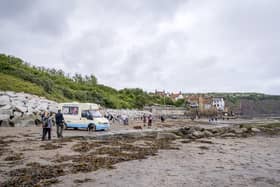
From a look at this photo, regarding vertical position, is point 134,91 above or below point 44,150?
above

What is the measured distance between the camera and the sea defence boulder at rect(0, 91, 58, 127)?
28.4 m

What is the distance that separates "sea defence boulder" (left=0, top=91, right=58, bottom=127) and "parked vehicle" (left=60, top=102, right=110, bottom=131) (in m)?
4.84

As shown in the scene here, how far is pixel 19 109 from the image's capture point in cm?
3070

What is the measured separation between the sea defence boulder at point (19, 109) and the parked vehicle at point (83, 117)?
190 inches

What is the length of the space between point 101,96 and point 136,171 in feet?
226

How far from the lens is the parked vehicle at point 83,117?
26891 mm

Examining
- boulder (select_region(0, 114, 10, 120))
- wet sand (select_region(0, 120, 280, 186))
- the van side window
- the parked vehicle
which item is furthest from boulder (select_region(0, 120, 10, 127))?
wet sand (select_region(0, 120, 280, 186))

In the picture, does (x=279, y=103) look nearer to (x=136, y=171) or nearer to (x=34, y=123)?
(x=34, y=123)

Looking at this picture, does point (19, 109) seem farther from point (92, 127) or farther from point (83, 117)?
point (92, 127)

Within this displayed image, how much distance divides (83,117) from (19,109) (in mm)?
8436

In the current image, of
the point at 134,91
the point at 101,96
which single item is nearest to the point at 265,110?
the point at 134,91

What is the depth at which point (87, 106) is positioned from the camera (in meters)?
27.1

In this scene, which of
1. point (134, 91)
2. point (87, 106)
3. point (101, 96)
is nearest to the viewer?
point (87, 106)

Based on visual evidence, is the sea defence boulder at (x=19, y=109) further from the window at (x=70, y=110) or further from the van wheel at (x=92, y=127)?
the van wheel at (x=92, y=127)
